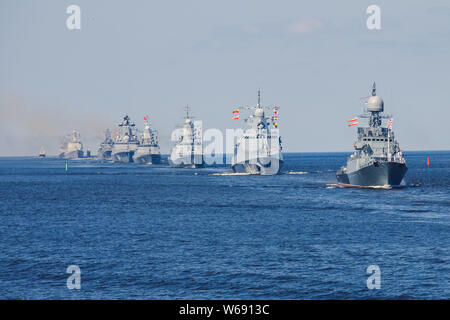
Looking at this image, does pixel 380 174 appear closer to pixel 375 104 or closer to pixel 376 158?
pixel 376 158

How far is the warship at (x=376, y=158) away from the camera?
9106cm

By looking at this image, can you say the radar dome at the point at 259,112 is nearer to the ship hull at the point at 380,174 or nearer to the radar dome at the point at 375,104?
the radar dome at the point at 375,104

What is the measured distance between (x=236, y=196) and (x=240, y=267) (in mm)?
54484

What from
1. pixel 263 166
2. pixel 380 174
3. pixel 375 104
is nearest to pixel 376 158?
pixel 380 174

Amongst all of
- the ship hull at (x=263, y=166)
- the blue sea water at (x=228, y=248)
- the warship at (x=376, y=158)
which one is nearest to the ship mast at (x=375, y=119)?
the warship at (x=376, y=158)

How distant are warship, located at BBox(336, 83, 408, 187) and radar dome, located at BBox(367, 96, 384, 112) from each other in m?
0.37

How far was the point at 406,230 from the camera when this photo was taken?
51.2 m

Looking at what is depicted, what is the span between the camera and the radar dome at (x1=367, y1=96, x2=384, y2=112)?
100875 millimetres

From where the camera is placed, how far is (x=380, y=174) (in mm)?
91750

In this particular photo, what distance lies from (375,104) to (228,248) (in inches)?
2621

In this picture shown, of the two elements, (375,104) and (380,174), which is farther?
(375,104)

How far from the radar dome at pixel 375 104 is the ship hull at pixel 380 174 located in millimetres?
12543

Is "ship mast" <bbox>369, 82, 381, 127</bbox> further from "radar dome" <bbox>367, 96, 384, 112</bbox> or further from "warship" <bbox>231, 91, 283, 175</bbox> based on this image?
"warship" <bbox>231, 91, 283, 175</bbox>

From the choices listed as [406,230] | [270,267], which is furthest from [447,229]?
[270,267]
